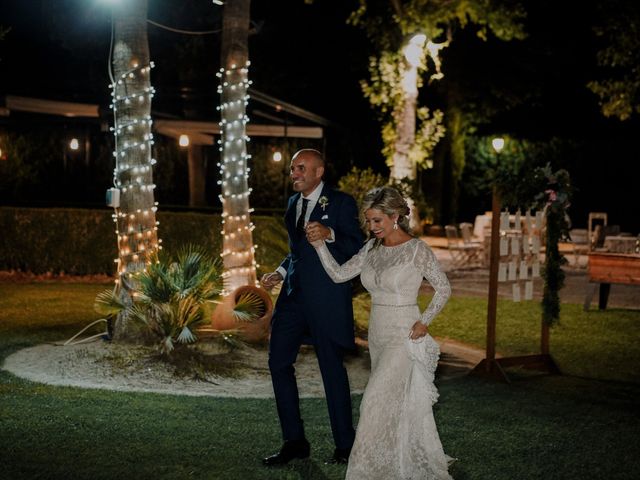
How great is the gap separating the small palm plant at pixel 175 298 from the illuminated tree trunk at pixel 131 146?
981 millimetres

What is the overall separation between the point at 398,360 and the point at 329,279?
773mm

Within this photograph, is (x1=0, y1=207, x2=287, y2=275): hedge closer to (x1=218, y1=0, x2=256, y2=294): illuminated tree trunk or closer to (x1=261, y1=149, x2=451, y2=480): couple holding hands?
(x1=218, y1=0, x2=256, y2=294): illuminated tree trunk

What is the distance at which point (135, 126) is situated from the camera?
10.9 m

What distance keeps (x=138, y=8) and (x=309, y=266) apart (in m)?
5.71

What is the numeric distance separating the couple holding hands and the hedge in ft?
39.8

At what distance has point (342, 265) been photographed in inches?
248

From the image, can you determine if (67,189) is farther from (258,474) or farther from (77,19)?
(258,474)

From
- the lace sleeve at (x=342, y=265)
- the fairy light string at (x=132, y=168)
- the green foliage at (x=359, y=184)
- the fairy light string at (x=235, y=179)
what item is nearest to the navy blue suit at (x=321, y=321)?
the lace sleeve at (x=342, y=265)

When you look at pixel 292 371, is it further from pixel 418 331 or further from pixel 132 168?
pixel 132 168

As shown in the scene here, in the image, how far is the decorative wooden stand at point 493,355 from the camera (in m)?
9.73

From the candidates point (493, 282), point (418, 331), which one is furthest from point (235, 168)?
point (418, 331)

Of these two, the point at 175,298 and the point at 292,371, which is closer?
the point at 292,371

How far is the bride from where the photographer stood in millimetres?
5883

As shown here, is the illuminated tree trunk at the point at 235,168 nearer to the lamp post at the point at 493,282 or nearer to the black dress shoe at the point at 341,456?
the lamp post at the point at 493,282
